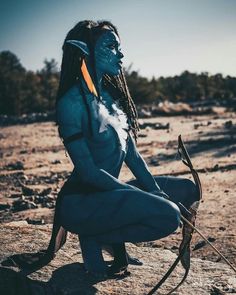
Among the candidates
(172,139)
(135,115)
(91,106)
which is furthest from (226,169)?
(91,106)

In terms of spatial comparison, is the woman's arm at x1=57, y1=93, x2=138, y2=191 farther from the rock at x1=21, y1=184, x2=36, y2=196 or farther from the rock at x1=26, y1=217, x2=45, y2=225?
the rock at x1=21, y1=184, x2=36, y2=196

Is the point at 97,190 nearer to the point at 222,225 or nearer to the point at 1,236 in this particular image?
the point at 1,236

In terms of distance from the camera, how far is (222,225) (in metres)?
5.64

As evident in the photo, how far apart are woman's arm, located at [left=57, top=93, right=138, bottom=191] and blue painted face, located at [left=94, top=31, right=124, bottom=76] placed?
328mm

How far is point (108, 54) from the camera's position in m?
2.56

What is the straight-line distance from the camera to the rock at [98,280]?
2.84 m

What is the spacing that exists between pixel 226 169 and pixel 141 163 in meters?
6.97

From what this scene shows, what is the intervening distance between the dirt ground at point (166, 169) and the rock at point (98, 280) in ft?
4.38

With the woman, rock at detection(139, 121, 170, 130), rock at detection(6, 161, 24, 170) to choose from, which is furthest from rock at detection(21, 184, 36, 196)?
rock at detection(139, 121, 170, 130)

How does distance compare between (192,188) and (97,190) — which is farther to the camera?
(192,188)

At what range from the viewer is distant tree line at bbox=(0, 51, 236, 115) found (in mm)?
33000

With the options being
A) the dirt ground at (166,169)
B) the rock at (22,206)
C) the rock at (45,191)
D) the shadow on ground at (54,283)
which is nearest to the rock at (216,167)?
the dirt ground at (166,169)

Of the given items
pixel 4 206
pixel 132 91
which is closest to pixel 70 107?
pixel 4 206

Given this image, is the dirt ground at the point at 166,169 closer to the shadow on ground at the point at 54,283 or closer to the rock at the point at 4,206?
the rock at the point at 4,206
